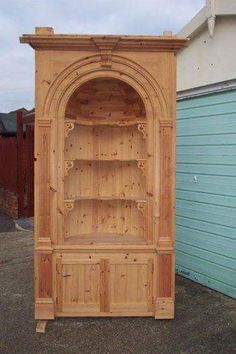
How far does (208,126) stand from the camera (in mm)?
5109

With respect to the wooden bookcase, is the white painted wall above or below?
above

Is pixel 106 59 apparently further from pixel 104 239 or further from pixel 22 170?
pixel 22 170

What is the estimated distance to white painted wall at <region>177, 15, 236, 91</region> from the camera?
15.5 ft

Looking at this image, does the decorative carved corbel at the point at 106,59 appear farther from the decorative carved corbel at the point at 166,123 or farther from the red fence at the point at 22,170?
the red fence at the point at 22,170

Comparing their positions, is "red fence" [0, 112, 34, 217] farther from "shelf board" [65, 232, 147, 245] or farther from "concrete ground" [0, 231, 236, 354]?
"shelf board" [65, 232, 147, 245]

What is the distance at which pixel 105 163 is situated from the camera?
16.1 ft

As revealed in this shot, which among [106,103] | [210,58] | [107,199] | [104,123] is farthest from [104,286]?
[210,58]

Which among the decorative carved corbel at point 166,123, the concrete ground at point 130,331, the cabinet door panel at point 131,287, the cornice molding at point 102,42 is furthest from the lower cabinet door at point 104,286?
the cornice molding at point 102,42

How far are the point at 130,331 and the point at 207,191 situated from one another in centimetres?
216

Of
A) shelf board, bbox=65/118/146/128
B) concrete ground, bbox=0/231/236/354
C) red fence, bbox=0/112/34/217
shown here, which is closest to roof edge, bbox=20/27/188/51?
shelf board, bbox=65/118/146/128

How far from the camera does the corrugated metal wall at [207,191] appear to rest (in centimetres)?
483

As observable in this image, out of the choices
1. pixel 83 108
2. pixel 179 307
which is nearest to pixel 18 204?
pixel 83 108

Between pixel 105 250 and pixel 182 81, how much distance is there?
2.79 meters

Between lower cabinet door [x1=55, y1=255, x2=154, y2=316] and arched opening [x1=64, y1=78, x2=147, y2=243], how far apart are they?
505mm
